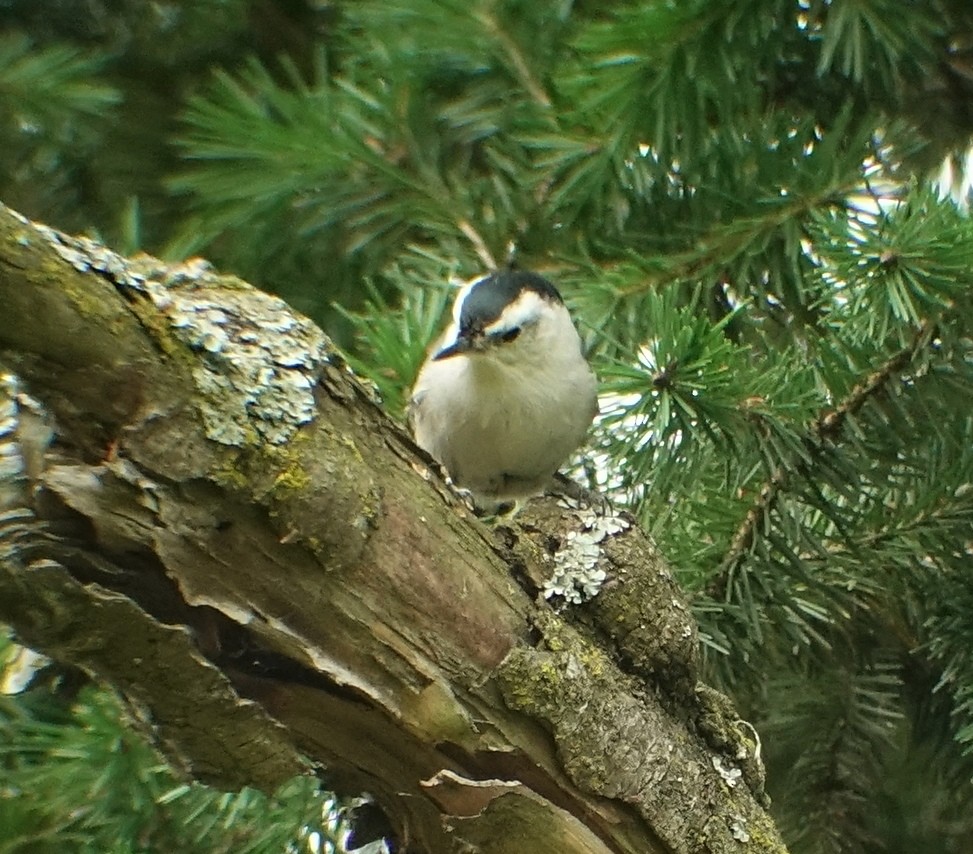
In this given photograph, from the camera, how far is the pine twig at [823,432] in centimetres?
77

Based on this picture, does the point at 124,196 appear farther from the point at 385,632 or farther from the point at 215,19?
the point at 385,632

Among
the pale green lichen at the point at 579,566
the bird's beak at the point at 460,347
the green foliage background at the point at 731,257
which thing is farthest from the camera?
the bird's beak at the point at 460,347

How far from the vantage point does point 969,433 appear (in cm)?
83

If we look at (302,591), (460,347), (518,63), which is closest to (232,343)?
(302,591)

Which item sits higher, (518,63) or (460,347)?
(518,63)

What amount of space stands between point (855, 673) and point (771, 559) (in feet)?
0.51

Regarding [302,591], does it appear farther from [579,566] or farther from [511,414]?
[511,414]

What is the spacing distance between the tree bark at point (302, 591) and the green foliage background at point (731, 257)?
0.17 metres

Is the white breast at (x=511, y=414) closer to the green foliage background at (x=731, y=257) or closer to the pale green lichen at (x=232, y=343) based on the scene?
the green foliage background at (x=731, y=257)

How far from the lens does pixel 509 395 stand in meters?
0.96

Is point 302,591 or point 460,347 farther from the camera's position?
point 460,347

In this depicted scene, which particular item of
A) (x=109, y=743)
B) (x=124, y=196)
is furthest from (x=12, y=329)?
(x=124, y=196)

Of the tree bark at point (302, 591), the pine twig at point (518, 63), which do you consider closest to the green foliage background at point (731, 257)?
the pine twig at point (518, 63)

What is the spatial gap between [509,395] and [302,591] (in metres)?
0.44
